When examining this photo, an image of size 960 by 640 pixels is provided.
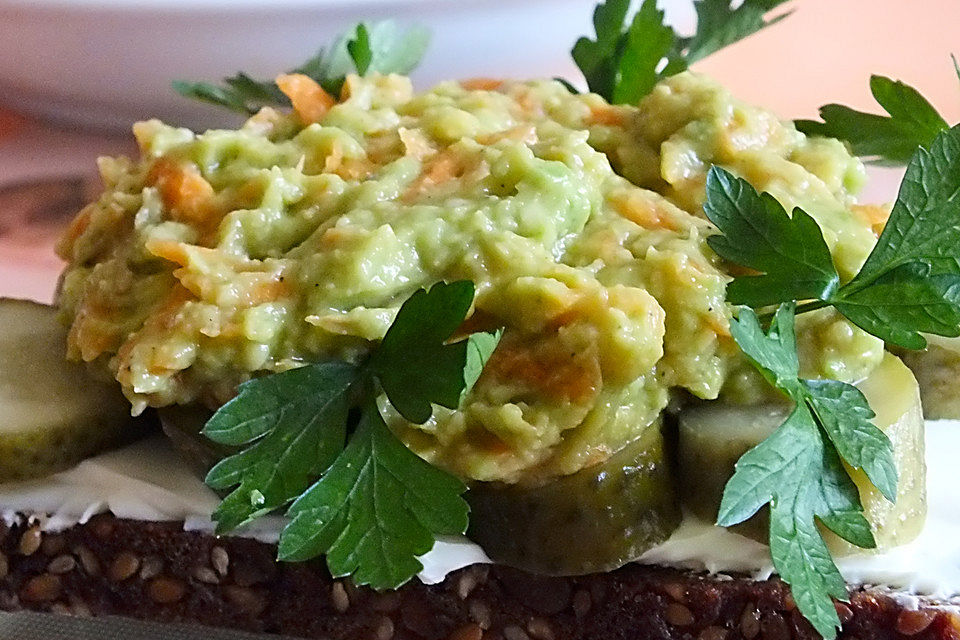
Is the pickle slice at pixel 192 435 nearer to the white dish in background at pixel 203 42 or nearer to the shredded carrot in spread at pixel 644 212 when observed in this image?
the shredded carrot in spread at pixel 644 212

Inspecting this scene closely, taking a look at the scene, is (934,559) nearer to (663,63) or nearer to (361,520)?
(361,520)

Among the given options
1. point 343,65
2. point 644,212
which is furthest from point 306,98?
point 644,212

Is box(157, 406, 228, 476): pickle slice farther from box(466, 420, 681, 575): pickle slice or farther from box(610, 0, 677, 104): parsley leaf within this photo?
box(610, 0, 677, 104): parsley leaf

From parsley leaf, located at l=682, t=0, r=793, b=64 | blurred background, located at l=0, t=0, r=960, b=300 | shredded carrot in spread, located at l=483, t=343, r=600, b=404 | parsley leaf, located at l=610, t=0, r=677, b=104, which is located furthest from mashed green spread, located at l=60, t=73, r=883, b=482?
blurred background, located at l=0, t=0, r=960, b=300

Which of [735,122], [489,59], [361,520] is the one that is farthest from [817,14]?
[361,520]

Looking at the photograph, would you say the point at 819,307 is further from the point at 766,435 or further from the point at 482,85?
the point at 482,85

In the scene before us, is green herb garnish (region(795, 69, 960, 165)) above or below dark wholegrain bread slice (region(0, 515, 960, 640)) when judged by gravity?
above
